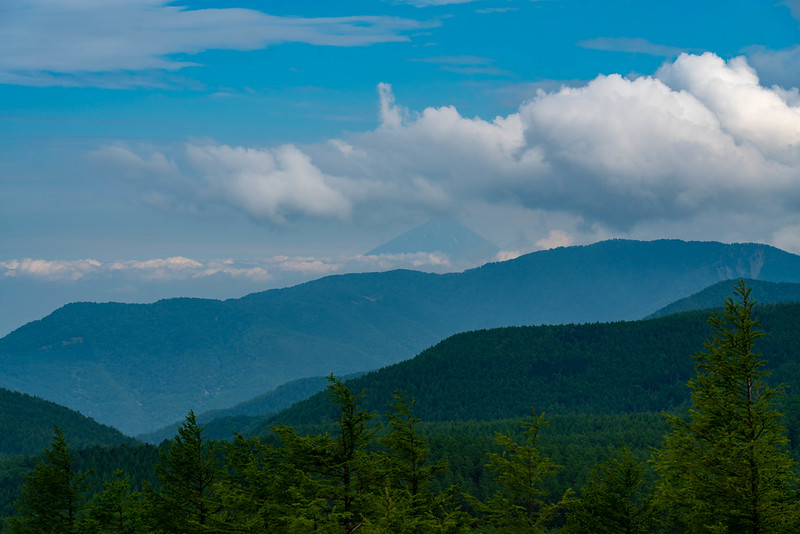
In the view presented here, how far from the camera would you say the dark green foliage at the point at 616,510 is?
53141 millimetres

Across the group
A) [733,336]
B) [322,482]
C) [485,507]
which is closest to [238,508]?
[322,482]

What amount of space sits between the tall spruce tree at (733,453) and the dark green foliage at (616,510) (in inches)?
310

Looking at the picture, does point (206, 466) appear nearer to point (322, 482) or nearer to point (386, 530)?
point (322, 482)

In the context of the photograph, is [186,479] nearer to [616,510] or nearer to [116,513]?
[116,513]

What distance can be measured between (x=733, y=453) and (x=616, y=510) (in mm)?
15590

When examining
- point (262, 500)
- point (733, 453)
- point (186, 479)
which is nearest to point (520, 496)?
point (733, 453)

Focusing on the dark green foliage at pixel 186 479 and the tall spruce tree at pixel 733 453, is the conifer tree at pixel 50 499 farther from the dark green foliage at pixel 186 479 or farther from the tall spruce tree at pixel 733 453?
the tall spruce tree at pixel 733 453

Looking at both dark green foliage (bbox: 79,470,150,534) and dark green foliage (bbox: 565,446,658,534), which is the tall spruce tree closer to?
dark green foliage (bbox: 565,446,658,534)

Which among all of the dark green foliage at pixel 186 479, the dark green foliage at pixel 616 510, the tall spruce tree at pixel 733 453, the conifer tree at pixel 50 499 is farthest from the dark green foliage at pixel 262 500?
the tall spruce tree at pixel 733 453

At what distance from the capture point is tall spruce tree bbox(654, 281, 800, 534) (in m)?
40.5

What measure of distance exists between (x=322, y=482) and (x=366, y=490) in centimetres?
265

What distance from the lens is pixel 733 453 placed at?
40562 millimetres

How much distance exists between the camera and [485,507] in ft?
149

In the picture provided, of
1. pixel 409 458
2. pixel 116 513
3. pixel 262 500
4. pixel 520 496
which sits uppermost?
pixel 409 458
